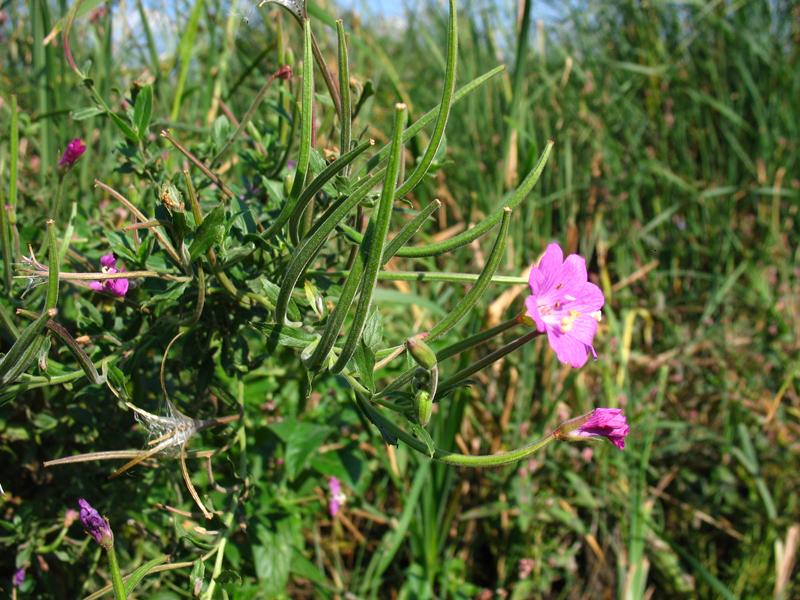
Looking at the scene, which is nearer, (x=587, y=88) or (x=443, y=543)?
(x=443, y=543)

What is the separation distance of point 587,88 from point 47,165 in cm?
168

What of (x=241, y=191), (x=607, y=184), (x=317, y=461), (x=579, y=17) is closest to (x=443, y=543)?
(x=317, y=461)

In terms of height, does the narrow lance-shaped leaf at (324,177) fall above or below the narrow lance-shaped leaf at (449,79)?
below

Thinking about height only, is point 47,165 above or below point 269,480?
above

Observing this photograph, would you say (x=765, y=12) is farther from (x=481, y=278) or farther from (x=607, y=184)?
(x=481, y=278)

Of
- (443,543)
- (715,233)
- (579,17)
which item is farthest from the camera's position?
(579,17)

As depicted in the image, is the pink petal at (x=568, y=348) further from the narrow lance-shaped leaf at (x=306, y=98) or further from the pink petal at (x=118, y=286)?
the pink petal at (x=118, y=286)

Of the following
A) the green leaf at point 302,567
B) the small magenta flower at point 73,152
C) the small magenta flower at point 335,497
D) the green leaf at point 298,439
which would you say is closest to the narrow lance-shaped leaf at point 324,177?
the small magenta flower at point 73,152

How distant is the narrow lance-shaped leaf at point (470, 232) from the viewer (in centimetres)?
77

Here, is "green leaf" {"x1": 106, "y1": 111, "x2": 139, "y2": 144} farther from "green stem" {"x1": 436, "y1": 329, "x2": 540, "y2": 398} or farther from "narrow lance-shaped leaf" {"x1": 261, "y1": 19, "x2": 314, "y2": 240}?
"green stem" {"x1": 436, "y1": 329, "x2": 540, "y2": 398}

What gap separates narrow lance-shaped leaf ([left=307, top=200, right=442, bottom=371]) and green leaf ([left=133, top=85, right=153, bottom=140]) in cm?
39

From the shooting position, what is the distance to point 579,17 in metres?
2.61

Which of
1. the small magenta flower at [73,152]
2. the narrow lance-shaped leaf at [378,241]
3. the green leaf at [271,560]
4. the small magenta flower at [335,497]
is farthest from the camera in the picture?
the small magenta flower at [335,497]

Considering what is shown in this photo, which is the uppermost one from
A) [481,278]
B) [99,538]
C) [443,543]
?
[481,278]
